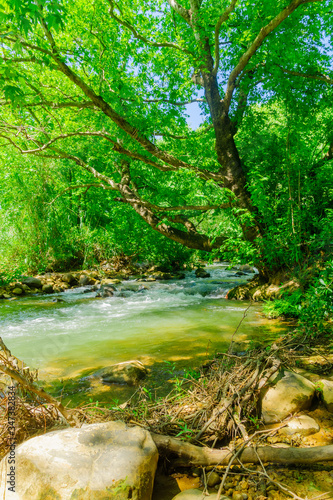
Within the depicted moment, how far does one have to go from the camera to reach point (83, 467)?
1634 millimetres

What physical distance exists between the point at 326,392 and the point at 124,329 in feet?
14.3

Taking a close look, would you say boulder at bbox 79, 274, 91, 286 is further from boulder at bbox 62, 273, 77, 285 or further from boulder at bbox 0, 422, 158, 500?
boulder at bbox 0, 422, 158, 500

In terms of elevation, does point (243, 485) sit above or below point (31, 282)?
below

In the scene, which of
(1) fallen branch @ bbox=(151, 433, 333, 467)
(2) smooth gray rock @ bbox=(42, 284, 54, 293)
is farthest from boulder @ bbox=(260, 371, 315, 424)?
(2) smooth gray rock @ bbox=(42, 284, 54, 293)

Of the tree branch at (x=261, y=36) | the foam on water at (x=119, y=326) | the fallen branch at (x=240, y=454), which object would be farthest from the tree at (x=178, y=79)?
the fallen branch at (x=240, y=454)

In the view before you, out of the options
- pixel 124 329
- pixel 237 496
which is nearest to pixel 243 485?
pixel 237 496

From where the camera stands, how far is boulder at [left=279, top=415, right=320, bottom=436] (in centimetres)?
230

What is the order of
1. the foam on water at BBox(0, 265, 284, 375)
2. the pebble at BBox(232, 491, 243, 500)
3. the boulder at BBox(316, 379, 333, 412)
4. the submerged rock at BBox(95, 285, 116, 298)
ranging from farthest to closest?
the submerged rock at BBox(95, 285, 116, 298), the foam on water at BBox(0, 265, 284, 375), the boulder at BBox(316, 379, 333, 412), the pebble at BBox(232, 491, 243, 500)

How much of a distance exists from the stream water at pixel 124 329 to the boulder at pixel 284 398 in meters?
1.13

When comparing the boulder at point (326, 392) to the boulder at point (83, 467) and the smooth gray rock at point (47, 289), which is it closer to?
the boulder at point (83, 467)

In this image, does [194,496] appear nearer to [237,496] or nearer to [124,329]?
[237,496]

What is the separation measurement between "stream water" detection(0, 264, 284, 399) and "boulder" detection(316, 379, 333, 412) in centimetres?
150

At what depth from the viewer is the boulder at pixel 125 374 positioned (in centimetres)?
351

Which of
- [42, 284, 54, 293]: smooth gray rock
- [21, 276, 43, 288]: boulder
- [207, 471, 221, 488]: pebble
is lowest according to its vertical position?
[207, 471, 221, 488]: pebble
